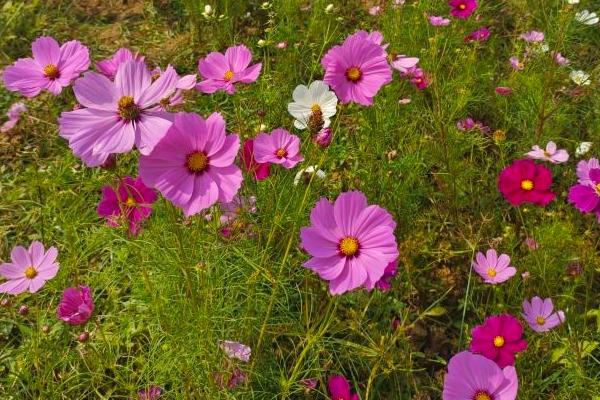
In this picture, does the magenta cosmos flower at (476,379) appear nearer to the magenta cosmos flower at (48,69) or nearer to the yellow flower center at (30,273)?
the magenta cosmos flower at (48,69)

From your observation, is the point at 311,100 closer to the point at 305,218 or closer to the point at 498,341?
the point at 305,218

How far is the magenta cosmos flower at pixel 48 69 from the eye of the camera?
98 cm

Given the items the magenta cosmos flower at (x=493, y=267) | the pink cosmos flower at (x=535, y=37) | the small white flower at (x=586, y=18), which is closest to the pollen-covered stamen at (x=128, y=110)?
the magenta cosmos flower at (x=493, y=267)

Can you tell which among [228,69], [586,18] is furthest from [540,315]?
[586,18]

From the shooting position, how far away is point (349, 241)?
863 mm

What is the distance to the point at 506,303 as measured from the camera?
1451mm

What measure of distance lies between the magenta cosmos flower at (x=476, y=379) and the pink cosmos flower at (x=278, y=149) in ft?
1.66

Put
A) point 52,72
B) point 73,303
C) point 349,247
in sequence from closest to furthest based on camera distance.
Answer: point 349,247 → point 52,72 → point 73,303

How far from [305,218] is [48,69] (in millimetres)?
665

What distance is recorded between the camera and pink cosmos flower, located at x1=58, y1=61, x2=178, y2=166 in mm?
711

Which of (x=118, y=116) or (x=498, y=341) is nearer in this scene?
(x=118, y=116)

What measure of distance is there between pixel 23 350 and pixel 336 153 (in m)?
1.04

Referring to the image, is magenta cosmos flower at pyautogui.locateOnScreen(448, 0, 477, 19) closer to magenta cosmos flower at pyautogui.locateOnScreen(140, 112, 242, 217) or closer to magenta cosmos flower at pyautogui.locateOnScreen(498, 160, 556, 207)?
magenta cosmos flower at pyautogui.locateOnScreen(498, 160, 556, 207)

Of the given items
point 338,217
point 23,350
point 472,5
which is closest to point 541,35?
point 472,5
